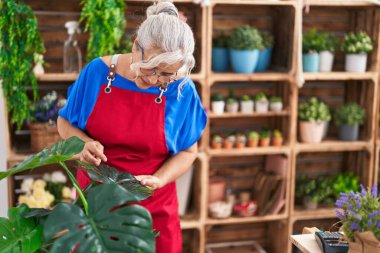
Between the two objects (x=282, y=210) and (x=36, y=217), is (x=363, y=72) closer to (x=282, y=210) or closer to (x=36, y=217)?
(x=282, y=210)

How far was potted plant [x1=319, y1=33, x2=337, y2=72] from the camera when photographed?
333 centimetres

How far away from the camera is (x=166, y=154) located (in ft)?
7.13

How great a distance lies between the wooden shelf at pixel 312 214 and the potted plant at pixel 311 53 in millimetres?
923

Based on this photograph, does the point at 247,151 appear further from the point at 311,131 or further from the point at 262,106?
the point at 311,131

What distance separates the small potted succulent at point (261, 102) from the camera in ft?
10.8

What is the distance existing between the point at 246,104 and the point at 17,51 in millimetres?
1393

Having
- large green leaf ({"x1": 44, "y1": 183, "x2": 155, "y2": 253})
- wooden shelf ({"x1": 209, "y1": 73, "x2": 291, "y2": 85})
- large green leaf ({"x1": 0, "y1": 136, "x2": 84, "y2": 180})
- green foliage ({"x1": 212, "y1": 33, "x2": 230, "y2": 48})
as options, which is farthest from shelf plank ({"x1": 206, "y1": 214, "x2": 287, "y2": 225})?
large green leaf ({"x1": 44, "y1": 183, "x2": 155, "y2": 253})

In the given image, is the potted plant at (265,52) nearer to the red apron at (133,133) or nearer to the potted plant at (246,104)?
the potted plant at (246,104)

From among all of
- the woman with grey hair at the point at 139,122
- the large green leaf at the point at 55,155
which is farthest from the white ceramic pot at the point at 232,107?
the large green leaf at the point at 55,155

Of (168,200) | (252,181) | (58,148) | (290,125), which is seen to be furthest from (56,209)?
(252,181)

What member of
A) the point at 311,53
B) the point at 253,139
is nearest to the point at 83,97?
the point at 253,139

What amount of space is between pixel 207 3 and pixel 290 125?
928 mm

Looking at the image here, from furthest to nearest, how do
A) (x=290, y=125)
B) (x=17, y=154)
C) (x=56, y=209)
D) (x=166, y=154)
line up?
1. (x=290, y=125)
2. (x=17, y=154)
3. (x=166, y=154)
4. (x=56, y=209)

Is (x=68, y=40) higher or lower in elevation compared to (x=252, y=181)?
higher
